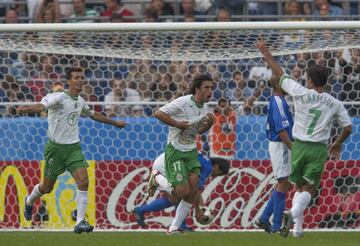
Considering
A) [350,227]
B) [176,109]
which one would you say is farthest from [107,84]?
[350,227]

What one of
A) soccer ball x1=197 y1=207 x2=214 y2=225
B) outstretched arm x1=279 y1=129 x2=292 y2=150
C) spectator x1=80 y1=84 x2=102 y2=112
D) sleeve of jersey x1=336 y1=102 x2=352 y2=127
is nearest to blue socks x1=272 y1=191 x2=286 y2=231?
outstretched arm x1=279 y1=129 x2=292 y2=150

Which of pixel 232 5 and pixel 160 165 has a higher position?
pixel 232 5

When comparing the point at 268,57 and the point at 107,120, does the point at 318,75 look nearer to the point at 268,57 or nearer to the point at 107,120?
the point at 268,57

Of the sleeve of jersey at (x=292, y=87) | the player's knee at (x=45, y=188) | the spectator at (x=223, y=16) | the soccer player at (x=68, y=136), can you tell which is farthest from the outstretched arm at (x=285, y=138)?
the spectator at (x=223, y=16)

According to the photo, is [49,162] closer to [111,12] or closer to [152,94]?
[152,94]

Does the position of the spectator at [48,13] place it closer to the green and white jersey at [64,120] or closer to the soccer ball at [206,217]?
the soccer ball at [206,217]

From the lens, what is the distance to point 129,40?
48.6 ft

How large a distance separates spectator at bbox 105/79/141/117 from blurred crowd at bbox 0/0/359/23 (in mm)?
2721

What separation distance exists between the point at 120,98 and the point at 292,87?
12.0 ft

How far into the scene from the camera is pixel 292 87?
39.8 feet

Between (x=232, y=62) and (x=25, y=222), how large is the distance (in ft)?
11.0

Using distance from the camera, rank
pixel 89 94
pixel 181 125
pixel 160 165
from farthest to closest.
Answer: pixel 89 94 → pixel 160 165 → pixel 181 125

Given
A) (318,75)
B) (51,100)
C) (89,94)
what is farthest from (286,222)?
(89,94)

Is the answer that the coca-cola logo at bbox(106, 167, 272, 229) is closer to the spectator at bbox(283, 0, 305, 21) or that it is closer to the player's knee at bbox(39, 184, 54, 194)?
the player's knee at bbox(39, 184, 54, 194)
